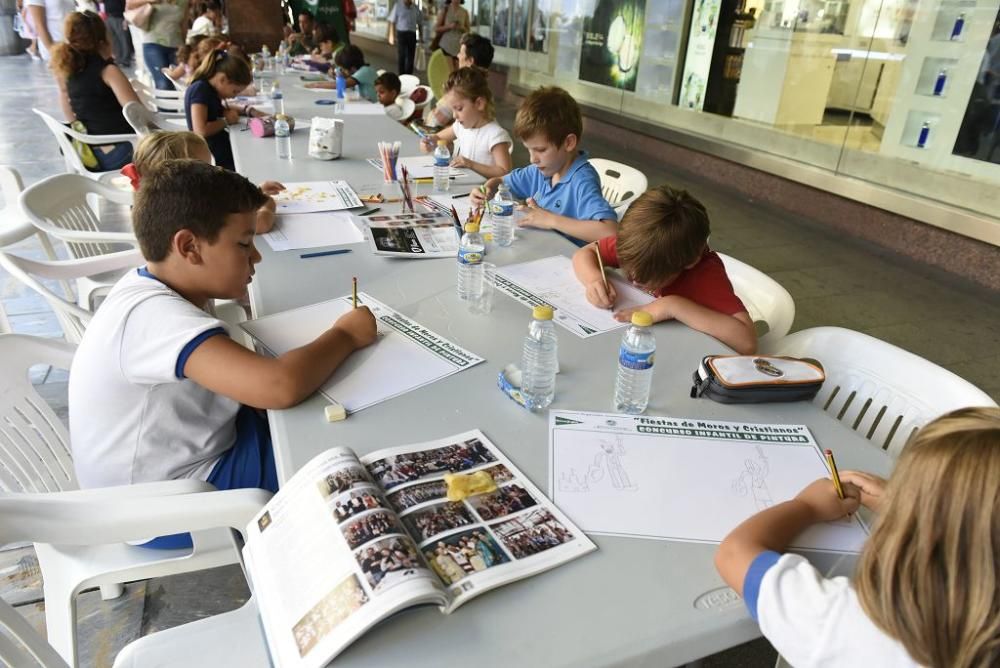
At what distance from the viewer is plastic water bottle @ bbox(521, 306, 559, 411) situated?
120cm

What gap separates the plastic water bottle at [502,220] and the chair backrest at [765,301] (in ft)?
2.07

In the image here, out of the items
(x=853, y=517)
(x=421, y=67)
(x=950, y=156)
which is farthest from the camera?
(x=421, y=67)

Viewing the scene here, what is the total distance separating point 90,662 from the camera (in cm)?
146

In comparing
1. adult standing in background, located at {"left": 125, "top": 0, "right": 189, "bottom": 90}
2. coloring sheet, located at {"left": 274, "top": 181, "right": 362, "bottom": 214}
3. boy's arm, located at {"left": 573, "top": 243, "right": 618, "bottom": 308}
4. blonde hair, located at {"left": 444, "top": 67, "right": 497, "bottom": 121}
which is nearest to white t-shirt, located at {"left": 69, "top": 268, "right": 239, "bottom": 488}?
boy's arm, located at {"left": 573, "top": 243, "right": 618, "bottom": 308}

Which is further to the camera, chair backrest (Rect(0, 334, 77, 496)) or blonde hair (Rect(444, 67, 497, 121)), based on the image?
blonde hair (Rect(444, 67, 497, 121))

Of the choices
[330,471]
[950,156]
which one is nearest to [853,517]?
[330,471]

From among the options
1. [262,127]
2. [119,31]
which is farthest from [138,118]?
[119,31]

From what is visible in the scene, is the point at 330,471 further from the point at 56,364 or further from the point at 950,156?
the point at 950,156

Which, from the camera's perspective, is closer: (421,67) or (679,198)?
(679,198)

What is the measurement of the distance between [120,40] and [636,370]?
11871 mm

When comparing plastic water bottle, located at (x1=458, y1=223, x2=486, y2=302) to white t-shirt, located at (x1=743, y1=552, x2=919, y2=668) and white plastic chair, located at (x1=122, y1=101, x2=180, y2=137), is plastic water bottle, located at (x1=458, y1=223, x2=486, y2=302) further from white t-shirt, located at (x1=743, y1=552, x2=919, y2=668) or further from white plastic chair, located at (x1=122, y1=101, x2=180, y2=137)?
white plastic chair, located at (x1=122, y1=101, x2=180, y2=137)

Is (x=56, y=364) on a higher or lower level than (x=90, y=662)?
higher

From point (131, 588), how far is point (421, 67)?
11394mm

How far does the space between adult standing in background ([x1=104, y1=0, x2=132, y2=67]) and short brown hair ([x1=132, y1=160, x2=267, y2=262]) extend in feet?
31.8
